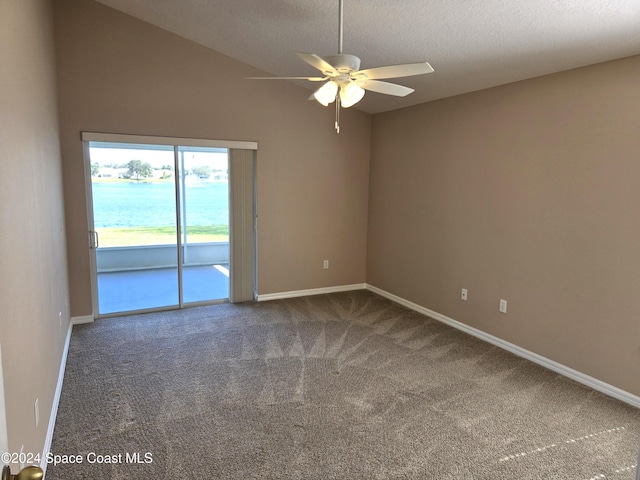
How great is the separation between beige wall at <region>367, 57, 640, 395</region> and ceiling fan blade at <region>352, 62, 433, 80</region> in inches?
71.3

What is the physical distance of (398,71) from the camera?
228cm

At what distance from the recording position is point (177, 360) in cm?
362

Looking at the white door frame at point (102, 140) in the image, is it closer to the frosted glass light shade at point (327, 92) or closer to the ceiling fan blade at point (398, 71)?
the frosted glass light shade at point (327, 92)

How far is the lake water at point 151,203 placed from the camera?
16.6 feet

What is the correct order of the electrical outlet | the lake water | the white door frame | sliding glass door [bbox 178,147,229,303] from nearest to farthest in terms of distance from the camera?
the electrical outlet
the white door frame
the lake water
sliding glass door [bbox 178,147,229,303]

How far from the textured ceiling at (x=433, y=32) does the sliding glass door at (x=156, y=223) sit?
146cm

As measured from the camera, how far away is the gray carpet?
7.63 ft

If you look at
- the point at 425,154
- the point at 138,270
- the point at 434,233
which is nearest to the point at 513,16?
the point at 425,154

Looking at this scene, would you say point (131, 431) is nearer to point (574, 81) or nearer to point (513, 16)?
point (513, 16)

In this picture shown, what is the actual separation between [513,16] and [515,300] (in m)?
2.44

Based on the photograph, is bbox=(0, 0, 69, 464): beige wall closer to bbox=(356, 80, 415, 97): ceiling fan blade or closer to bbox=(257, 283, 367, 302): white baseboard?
bbox=(356, 80, 415, 97): ceiling fan blade

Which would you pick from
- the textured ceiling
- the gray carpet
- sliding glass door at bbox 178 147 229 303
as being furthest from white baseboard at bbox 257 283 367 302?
the textured ceiling

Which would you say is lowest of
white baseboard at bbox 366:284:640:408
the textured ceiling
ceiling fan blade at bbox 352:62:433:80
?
white baseboard at bbox 366:284:640:408

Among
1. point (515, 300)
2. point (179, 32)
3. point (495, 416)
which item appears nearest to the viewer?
point (495, 416)
